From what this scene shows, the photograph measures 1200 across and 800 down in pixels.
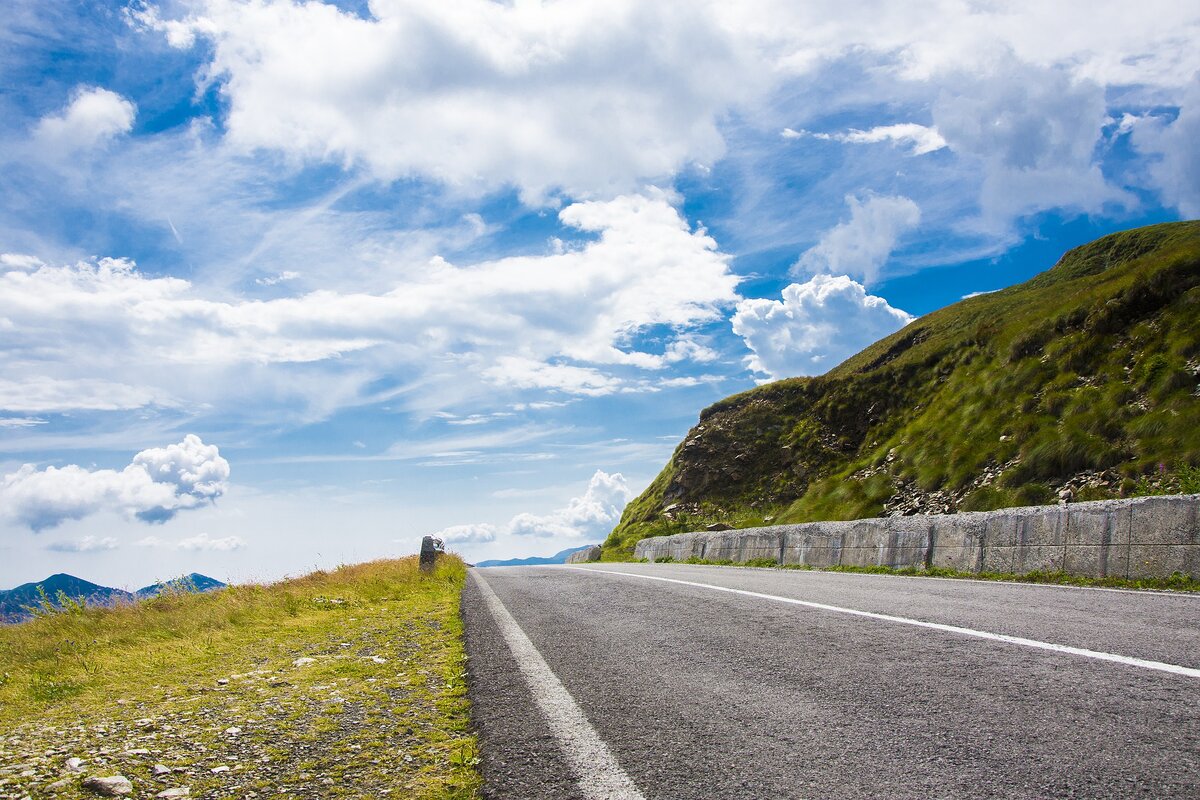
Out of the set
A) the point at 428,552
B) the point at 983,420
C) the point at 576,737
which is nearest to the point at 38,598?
the point at 428,552

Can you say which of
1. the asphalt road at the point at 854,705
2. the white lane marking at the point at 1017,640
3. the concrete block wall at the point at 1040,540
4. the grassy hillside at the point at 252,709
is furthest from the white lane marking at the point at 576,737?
the concrete block wall at the point at 1040,540

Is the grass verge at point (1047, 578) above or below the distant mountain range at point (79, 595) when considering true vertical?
above

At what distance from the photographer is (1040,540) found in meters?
10.3

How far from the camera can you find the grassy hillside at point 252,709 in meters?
3.04

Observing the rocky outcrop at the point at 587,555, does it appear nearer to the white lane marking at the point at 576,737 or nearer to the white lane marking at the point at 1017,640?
the white lane marking at the point at 1017,640

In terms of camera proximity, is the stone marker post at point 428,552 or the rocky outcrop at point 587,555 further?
the rocky outcrop at point 587,555

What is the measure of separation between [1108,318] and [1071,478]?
29.9ft

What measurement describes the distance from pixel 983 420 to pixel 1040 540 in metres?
22.8

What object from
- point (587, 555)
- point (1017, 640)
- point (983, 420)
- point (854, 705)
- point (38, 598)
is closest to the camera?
point (854, 705)

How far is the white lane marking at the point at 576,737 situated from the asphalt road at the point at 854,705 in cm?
1

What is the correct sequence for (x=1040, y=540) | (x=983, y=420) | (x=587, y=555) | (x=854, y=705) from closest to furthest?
(x=854, y=705)
(x=1040, y=540)
(x=983, y=420)
(x=587, y=555)

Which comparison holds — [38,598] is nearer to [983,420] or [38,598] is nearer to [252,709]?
[252,709]

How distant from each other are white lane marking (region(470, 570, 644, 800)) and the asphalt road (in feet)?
0.05

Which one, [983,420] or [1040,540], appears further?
[983,420]
